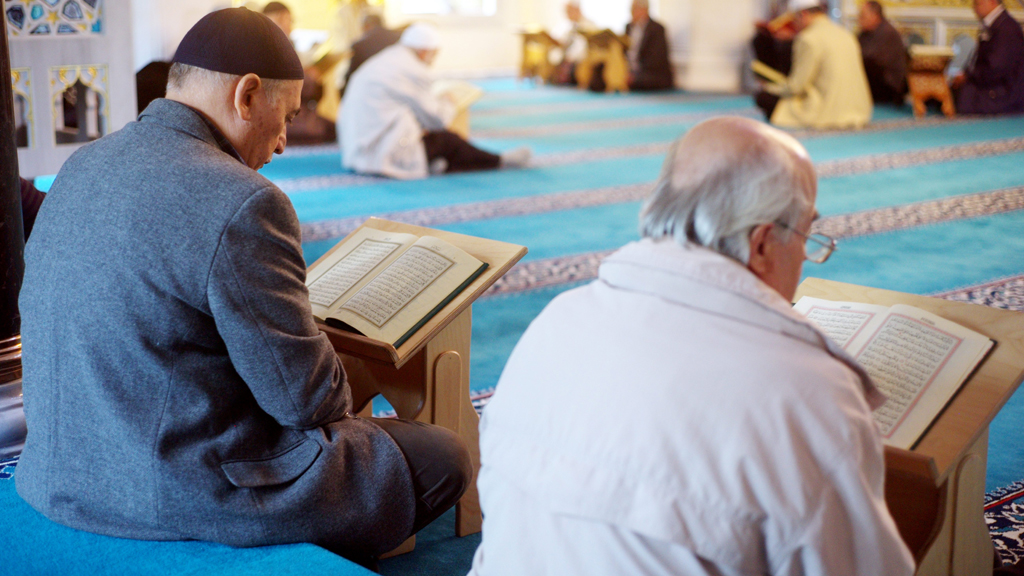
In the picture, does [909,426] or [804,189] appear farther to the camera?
[909,426]

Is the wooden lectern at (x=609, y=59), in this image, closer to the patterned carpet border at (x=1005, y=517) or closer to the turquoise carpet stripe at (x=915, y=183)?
the turquoise carpet stripe at (x=915, y=183)

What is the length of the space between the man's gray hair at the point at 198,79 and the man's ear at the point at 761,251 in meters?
0.85

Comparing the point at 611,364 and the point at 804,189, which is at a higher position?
the point at 804,189

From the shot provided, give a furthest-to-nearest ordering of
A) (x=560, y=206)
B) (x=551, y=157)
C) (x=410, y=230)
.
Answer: (x=551, y=157) → (x=560, y=206) → (x=410, y=230)

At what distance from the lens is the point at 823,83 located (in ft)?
28.8

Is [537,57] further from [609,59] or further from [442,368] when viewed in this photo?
[442,368]

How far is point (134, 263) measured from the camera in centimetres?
139

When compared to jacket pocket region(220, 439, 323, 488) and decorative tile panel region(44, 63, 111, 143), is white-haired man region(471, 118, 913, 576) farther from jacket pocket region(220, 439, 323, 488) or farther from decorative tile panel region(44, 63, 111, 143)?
decorative tile panel region(44, 63, 111, 143)

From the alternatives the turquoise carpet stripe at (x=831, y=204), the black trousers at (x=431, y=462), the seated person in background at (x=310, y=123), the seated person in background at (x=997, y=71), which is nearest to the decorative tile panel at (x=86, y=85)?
the turquoise carpet stripe at (x=831, y=204)

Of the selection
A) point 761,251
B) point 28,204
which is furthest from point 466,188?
point 761,251

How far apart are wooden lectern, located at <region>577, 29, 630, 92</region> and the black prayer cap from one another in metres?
11.1

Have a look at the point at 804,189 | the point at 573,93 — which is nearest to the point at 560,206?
the point at 804,189

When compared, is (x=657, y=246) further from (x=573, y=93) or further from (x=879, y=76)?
(x=573, y=93)

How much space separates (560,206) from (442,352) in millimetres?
3696
